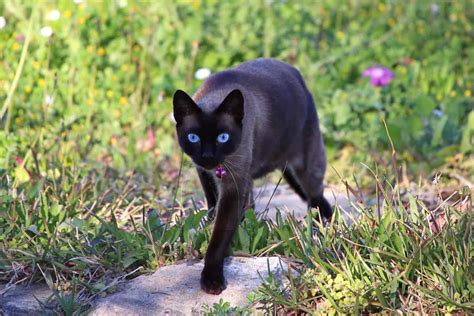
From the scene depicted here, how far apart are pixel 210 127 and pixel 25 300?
1.03 metres

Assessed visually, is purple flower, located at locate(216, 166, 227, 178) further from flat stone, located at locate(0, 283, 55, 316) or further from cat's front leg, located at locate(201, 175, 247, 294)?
flat stone, located at locate(0, 283, 55, 316)

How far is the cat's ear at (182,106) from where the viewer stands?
11.4 ft

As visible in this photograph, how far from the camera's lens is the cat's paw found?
312 centimetres

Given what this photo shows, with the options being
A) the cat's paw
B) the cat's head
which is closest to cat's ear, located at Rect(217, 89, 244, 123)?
the cat's head

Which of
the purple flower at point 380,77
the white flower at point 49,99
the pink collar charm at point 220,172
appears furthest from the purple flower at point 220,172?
the purple flower at point 380,77

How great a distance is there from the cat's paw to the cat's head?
0.53 m

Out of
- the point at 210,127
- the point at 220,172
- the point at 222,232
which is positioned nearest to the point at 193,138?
the point at 210,127

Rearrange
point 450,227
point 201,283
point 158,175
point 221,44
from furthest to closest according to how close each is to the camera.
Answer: point 221,44, point 158,175, point 201,283, point 450,227

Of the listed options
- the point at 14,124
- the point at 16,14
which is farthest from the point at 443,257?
the point at 16,14

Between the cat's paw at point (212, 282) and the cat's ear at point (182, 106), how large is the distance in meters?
0.73

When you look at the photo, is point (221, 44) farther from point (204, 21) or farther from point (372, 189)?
point (372, 189)

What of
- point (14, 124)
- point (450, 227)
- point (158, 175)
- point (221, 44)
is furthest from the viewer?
point (221, 44)

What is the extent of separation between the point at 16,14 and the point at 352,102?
2.42m

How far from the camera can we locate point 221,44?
632cm
